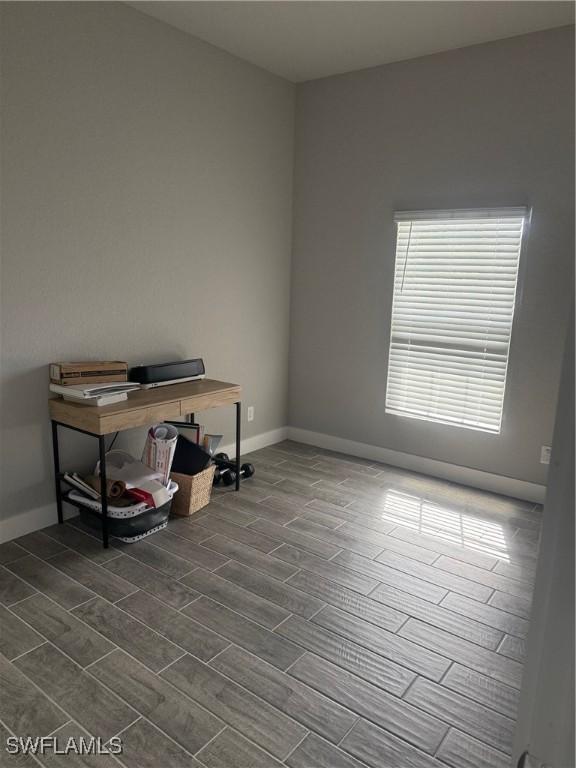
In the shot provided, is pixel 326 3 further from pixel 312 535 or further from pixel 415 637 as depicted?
pixel 415 637

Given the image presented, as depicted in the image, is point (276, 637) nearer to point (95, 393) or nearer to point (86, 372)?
point (95, 393)

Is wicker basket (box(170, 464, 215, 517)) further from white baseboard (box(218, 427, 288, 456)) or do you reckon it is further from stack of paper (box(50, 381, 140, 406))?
white baseboard (box(218, 427, 288, 456))

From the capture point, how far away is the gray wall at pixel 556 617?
1.31 feet

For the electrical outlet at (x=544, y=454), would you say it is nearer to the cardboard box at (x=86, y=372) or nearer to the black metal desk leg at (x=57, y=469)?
the cardboard box at (x=86, y=372)

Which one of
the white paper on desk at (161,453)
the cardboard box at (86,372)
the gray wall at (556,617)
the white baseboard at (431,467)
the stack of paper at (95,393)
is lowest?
the white baseboard at (431,467)

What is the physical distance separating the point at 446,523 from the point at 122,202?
2.68 m

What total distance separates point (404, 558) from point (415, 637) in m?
0.63

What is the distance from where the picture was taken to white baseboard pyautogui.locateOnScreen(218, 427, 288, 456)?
4.15 metres

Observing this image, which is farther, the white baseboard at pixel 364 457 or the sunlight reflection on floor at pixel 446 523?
the sunlight reflection on floor at pixel 446 523

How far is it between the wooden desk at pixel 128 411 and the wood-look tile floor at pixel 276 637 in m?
0.46

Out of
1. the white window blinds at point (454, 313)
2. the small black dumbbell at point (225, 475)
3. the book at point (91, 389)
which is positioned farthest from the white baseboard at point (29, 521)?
the white window blinds at point (454, 313)

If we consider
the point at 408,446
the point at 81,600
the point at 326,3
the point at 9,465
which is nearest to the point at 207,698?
the point at 81,600

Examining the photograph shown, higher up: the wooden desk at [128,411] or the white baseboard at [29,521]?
the wooden desk at [128,411]

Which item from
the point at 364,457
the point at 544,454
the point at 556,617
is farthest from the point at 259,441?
the point at 556,617
